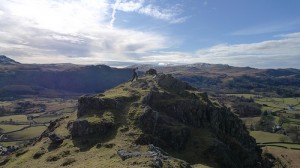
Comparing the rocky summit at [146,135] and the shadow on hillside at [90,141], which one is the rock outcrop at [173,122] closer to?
the rocky summit at [146,135]

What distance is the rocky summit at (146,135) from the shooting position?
7294 centimetres

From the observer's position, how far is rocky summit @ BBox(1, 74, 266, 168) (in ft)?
239

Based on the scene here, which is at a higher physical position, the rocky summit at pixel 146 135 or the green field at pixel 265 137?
the rocky summit at pixel 146 135

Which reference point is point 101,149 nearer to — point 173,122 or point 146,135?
point 146,135

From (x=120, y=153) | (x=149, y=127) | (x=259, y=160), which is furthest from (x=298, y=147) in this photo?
(x=120, y=153)

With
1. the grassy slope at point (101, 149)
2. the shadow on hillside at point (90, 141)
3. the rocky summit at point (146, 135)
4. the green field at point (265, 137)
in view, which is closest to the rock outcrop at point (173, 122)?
the rocky summit at point (146, 135)

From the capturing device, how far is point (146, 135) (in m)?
81.1

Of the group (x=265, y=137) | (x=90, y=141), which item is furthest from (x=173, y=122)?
(x=265, y=137)

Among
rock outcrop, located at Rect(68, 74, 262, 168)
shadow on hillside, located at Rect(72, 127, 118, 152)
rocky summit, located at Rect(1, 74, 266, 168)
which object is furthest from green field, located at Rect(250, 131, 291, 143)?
shadow on hillside, located at Rect(72, 127, 118, 152)

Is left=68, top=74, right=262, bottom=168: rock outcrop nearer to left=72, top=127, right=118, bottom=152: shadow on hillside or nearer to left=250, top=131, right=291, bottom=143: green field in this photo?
left=72, top=127, right=118, bottom=152: shadow on hillside

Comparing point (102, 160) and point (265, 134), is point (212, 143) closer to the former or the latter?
point (102, 160)

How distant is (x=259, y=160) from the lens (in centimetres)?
10219

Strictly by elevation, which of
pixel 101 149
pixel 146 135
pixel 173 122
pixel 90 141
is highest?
pixel 173 122

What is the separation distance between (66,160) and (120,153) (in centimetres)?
1313
